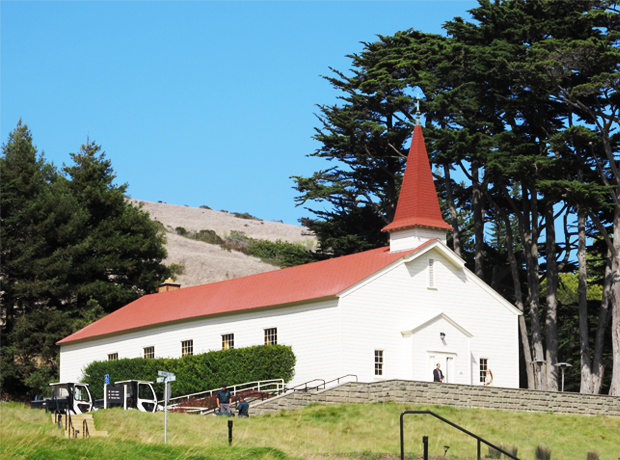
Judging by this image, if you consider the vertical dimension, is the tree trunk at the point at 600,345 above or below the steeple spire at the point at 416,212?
below

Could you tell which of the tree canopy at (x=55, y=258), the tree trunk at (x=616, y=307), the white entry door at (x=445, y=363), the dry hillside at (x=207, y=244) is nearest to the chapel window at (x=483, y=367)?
the white entry door at (x=445, y=363)

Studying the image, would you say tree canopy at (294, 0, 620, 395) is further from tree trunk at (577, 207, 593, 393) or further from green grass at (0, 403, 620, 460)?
green grass at (0, 403, 620, 460)

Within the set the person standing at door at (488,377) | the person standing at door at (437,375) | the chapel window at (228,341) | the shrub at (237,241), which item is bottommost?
the person standing at door at (488,377)

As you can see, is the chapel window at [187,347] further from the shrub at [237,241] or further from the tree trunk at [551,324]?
the shrub at [237,241]

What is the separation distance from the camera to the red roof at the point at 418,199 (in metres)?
40.0

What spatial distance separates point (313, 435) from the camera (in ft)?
84.3

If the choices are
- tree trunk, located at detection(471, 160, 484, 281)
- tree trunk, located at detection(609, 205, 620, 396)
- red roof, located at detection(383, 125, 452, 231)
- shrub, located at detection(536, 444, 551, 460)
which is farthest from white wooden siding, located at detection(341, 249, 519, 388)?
shrub, located at detection(536, 444, 551, 460)

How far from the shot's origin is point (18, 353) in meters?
53.8

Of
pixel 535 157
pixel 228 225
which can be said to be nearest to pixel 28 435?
pixel 535 157

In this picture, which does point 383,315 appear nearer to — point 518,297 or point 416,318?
point 416,318

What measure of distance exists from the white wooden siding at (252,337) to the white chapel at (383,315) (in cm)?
5

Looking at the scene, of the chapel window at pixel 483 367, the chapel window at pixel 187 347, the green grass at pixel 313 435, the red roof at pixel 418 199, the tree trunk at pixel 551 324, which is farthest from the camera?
the tree trunk at pixel 551 324

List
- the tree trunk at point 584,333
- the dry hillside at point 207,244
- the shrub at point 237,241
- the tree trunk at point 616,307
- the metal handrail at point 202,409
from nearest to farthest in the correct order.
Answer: the metal handrail at point 202,409
the tree trunk at point 616,307
the tree trunk at point 584,333
the dry hillside at point 207,244
the shrub at point 237,241

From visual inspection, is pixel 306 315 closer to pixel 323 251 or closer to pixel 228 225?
pixel 323 251
